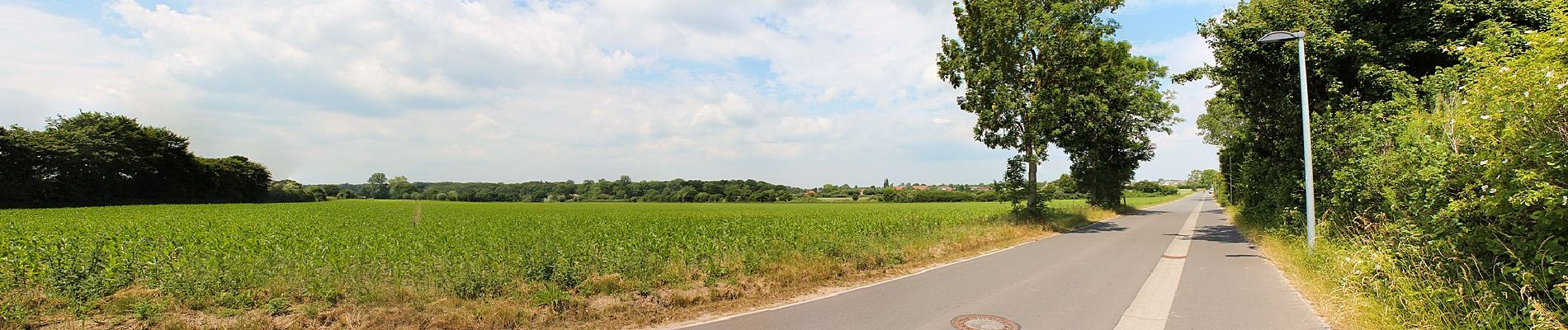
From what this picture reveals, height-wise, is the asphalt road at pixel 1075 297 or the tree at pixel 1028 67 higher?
the tree at pixel 1028 67

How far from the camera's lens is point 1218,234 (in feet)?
55.2

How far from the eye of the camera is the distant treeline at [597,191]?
87.9 m

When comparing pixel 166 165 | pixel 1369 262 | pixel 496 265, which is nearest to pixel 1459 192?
pixel 1369 262

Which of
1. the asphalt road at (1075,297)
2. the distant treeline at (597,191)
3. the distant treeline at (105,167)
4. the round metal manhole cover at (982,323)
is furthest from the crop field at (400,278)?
the distant treeline at (597,191)

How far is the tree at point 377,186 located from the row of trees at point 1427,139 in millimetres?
148487

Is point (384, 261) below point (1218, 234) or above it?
above

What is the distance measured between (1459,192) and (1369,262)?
3.88ft

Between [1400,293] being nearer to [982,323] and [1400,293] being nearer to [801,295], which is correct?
[982,323]

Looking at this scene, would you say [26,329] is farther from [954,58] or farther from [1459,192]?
[954,58]

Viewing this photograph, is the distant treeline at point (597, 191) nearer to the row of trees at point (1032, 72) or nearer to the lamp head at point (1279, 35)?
the row of trees at point (1032, 72)

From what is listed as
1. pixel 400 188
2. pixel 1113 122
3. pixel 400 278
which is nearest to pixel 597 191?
pixel 400 188

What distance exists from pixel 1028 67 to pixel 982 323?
603 inches

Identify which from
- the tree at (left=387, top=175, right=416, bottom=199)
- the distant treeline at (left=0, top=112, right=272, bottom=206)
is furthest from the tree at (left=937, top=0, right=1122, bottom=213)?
the tree at (left=387, top=175, right=416, bottom=199)

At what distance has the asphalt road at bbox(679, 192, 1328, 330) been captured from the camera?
5891mm
